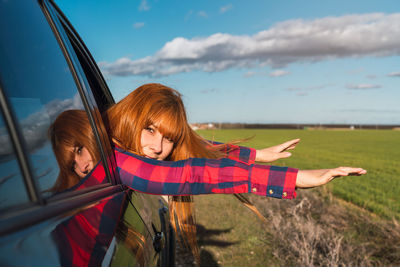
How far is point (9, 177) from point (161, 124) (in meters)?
1.64

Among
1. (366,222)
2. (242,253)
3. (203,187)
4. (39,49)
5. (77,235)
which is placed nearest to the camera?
(77,235)

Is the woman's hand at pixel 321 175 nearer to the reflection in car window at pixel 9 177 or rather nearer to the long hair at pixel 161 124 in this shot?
the long hair at pixel 161 124

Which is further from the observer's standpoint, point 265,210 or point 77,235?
point 265,210

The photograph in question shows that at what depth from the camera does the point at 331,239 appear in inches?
229

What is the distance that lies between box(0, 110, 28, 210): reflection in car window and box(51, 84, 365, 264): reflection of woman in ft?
0.74

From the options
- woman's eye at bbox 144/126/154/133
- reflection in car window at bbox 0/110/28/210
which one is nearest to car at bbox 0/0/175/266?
reflection in car window at bbox 0/110/28/210

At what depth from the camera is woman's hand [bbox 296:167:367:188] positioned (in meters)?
1.72

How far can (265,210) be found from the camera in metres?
7.73

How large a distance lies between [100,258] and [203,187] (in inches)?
37.7

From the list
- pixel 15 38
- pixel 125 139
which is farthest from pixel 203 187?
pixel 15 38

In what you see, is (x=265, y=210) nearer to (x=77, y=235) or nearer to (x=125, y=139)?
(x=125, y=139)

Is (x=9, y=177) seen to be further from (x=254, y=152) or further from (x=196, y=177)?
(x=254, y=152)

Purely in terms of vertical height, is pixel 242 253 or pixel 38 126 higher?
pixel 38 126

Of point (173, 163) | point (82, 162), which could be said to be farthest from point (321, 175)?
point (82, 162)
